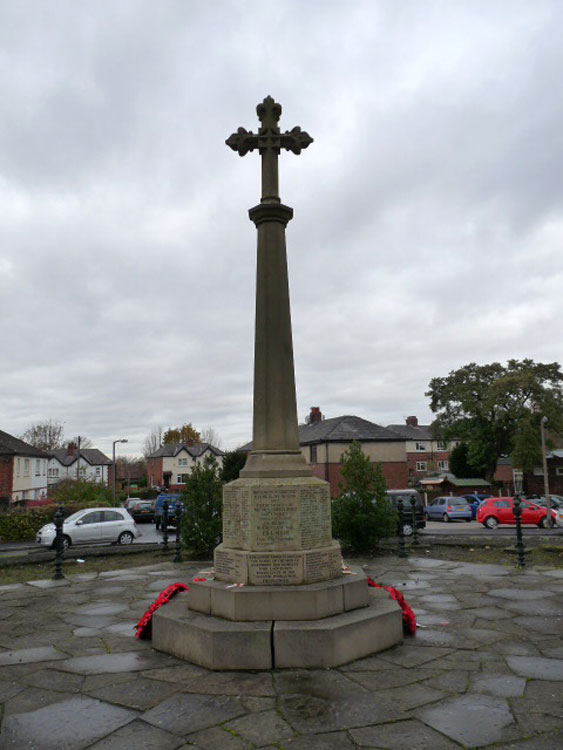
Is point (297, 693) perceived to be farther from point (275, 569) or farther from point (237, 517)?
point (237, 517)

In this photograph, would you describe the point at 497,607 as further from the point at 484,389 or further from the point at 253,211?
the point at 484,389

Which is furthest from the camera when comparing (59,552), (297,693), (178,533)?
(178,533)

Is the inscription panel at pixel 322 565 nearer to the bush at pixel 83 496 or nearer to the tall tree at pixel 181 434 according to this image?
the bush at pixel 83 496

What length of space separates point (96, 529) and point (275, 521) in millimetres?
14079

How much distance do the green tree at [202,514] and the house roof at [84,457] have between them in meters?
63.6

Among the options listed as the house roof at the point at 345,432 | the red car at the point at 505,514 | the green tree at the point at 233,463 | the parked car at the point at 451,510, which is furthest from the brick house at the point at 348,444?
the red car at the point at 505,514

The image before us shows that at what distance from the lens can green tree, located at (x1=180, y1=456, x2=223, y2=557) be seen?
11.9 meters

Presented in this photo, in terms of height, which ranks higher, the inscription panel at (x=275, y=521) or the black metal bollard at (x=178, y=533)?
the inscription panel at (x=275, y=521)

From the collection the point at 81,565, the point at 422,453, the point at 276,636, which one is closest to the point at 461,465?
the point at 422,453

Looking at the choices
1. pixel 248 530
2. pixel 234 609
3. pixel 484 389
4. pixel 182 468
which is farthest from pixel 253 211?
pixel 182 468

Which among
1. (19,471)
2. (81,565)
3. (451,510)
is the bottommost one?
(451,510)

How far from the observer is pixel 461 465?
5369cm

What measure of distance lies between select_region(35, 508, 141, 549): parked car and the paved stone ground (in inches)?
445

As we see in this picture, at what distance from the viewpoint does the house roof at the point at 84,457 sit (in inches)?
2904
